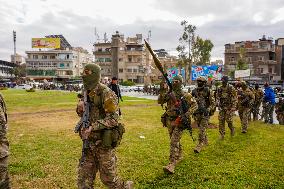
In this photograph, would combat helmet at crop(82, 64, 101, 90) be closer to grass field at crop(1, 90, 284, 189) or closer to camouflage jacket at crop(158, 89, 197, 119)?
grass field at crop(1, 90, 284, 189)

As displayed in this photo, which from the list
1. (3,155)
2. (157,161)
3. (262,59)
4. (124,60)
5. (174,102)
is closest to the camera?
(3,155)

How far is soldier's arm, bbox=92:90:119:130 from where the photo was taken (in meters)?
4.62

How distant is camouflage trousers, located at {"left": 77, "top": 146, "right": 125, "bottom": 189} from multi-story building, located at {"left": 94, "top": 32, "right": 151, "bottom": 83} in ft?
272

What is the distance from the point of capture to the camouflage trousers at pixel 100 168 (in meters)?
4.77

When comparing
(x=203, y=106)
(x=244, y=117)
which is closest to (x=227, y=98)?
(x=203, y=106)

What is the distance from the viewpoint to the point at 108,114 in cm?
468

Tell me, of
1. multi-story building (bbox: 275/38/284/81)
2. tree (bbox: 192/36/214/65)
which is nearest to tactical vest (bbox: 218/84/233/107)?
tree (bbox: 192/36/214/65)

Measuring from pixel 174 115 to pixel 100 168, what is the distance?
3097 mm

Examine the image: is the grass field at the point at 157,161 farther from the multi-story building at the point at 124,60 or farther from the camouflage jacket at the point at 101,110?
the multi-story building at the point at 124,60

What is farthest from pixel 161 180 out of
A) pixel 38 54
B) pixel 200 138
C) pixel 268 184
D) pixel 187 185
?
pixel 38 54

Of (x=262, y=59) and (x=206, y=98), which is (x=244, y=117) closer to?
(x=206, y=98)

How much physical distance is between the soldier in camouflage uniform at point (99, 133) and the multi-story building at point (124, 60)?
272 feet

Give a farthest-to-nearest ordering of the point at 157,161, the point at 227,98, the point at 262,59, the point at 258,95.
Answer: the point at 262,59 < the point at 258,95 < the point at 227,98 < the point at 157,161

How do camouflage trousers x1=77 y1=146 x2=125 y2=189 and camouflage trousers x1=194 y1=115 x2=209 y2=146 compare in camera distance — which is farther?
camouflage trousers x1=194 y1=115 x2=209 y2=146
